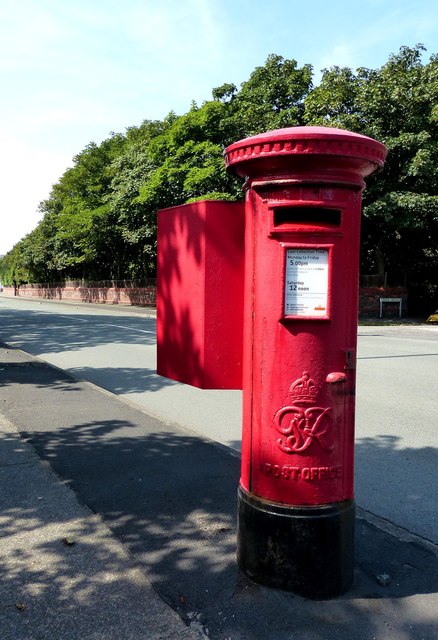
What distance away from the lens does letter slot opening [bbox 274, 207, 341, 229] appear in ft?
8.38

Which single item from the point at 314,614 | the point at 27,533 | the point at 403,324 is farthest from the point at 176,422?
the point at 403,324

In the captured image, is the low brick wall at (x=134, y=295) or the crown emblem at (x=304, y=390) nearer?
the crown emblem at (x=304, y=390)

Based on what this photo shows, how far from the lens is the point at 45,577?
282 cm

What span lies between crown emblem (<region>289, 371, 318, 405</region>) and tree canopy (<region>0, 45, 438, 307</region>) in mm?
19714

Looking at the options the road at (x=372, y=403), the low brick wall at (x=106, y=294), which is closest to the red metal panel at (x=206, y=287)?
the road at (x=372, y=403)

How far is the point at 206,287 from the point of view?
289 cm

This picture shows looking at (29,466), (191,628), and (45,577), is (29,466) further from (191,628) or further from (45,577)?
(191,628)

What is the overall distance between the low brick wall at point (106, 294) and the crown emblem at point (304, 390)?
32945 mm

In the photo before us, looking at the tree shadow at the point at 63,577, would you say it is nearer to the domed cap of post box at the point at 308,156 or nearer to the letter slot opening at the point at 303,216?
the letter slot opening at the point at 303,216

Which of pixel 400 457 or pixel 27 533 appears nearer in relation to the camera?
pixel 27 533

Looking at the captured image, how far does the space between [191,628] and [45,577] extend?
0.91 meters

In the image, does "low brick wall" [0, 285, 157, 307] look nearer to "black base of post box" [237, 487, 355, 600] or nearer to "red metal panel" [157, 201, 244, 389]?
"red metal panel" [157, 201, 244, 389]

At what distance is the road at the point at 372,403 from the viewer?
4.09 meters

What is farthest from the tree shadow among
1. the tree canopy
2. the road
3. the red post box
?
the tree canopy
